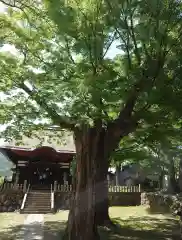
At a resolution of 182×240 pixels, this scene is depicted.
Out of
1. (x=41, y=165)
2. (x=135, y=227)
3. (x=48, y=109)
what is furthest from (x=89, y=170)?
(x=41, y=165)

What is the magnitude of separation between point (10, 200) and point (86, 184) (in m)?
13.2

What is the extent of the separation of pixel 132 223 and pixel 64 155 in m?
11.8

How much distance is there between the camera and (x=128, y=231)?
13.0 m

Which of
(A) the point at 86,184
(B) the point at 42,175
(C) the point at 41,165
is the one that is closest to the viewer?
(A) the point at 86,184

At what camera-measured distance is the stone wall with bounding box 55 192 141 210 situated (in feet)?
71.2

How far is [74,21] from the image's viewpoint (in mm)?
8461

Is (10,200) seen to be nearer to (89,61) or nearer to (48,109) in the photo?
(48,109)

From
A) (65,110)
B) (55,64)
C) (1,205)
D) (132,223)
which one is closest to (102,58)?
(55,64)

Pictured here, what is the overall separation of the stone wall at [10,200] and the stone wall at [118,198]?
3.00 meters

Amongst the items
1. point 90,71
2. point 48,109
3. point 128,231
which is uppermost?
point 90,71

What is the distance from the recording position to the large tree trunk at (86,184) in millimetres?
9719

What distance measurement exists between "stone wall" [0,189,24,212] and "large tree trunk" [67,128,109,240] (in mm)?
11823

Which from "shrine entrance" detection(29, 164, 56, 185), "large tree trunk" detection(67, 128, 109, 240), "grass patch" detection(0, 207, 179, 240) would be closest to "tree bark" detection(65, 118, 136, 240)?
"large tree trunk" detection(67, 128, 109, 240)

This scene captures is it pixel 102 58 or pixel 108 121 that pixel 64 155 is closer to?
pixel 108 121
